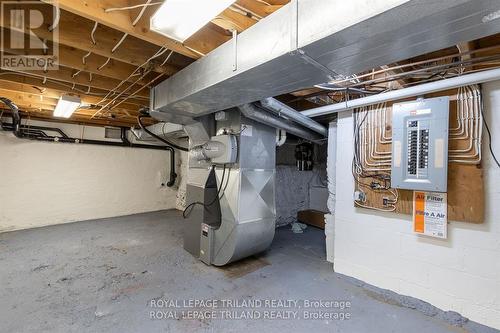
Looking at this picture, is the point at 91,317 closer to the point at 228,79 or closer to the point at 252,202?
the point at 252,202

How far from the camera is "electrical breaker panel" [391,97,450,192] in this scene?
1.91m

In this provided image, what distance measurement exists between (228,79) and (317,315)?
1991 millimetres

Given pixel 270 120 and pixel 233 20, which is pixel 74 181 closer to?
pixel 270 120

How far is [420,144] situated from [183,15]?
82.2 inches

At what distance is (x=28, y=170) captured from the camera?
4.25 metres

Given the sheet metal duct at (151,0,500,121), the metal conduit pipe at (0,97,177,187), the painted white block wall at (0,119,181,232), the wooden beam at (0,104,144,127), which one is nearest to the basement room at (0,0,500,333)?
the sheet metal duct at (151,0,500,121)

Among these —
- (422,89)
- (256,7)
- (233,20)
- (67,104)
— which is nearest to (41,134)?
(67,104)

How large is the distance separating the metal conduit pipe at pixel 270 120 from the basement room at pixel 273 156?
27 millimetres

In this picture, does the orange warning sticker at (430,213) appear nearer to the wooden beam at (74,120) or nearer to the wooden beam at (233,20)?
the wooden beam at (233,20)

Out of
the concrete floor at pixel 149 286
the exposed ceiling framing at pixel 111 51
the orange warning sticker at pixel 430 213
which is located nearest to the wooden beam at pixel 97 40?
the exposed ceiling framing at pixel 111 51

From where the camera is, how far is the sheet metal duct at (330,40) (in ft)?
2.89

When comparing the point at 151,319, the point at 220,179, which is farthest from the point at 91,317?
the point at 220,179

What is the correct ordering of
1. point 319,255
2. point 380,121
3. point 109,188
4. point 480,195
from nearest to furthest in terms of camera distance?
point 480,195 < point 380,121 < point 319,255 < point 109,188

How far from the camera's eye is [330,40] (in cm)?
106
